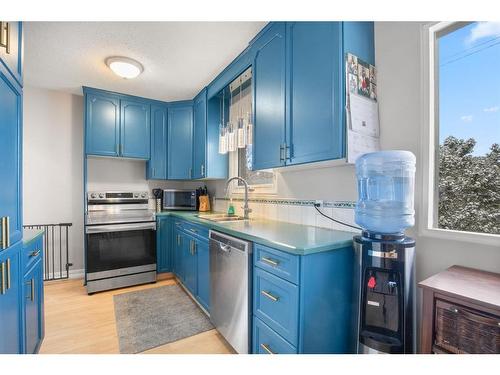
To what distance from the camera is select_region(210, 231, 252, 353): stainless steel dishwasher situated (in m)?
1.56

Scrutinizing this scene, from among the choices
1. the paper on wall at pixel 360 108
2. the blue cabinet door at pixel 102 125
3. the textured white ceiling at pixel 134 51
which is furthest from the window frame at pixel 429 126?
the blue cabinet door at pixel 102 125

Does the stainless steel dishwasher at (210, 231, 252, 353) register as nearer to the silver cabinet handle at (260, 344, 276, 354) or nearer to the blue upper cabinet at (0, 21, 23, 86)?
the silver cabinet handle at (260, 344, 276, 354)

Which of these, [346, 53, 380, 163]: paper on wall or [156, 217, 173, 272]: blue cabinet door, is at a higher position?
[346, 53, 380, 163]: paper on wall

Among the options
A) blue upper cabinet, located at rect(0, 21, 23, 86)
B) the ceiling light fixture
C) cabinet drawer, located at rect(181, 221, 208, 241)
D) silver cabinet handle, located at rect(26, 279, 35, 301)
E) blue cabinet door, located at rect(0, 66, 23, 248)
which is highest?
the ceiling light fixture

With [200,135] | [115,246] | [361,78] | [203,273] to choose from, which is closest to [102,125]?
[200,135]

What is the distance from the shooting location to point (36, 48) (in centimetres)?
217

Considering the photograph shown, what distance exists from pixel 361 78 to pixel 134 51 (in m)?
1.99

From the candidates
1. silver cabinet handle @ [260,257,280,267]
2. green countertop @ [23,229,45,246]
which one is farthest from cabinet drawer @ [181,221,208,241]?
green countertop @ [23,229,45,246]

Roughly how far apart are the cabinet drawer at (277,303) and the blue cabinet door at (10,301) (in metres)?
1.22

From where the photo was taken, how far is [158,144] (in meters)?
3.49

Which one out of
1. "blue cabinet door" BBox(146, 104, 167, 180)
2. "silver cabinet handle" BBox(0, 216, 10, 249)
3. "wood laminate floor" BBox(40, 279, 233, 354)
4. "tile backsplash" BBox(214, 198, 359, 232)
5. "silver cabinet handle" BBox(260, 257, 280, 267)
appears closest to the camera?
"silver cabinet handle" BBox(0, 216, 10, 249)

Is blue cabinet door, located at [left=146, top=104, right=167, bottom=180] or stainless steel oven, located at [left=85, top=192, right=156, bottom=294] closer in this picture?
stainless steel oven, located at [left=85, top=192, right=156, bottom=294]

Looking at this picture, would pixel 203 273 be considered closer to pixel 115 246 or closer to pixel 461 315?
pixel 115 246

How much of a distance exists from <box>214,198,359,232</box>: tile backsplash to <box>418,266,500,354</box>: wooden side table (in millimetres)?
651
